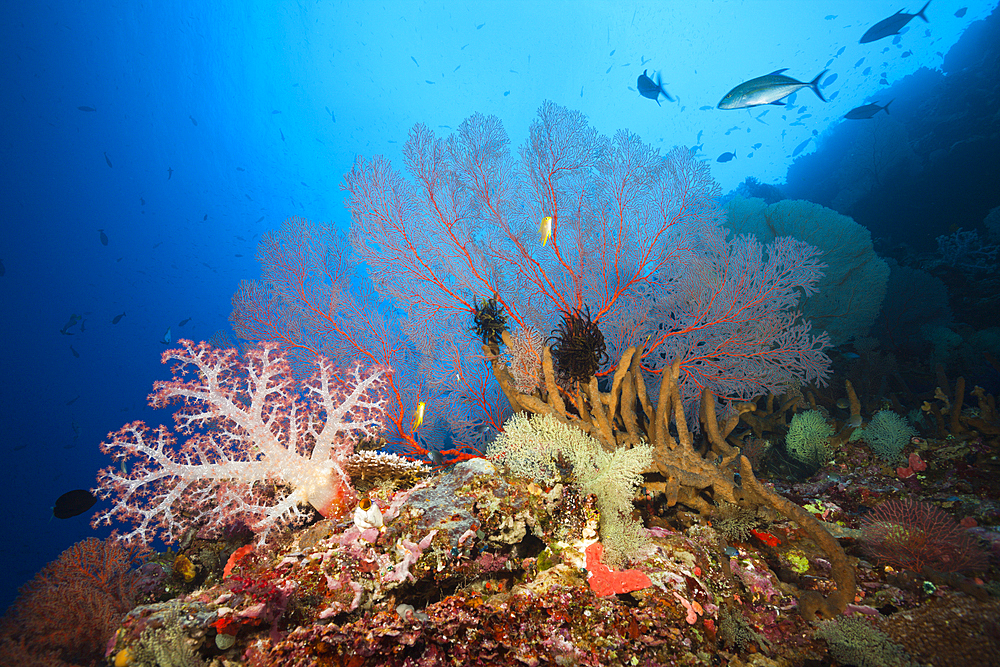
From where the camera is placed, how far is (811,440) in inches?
190

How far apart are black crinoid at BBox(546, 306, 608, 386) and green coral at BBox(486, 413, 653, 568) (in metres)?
0.62

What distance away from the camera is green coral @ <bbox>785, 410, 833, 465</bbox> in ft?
15.6

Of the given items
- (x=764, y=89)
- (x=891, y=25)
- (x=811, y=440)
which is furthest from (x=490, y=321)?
(x=891, y=25)

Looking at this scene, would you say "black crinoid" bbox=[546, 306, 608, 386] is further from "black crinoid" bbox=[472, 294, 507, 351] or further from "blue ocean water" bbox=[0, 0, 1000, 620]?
"blue ocean water" bbox=[0, 0, 1000, 620]

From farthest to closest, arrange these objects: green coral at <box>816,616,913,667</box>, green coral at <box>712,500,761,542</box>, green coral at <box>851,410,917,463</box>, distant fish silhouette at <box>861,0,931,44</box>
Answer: distant fish silhouette at <box>861,0,931,44</box> < green coral at <box>851,410,917,463</box> < green coral at <box>712,500,761,542</box> < green coral at <box>816,616,913,667</box>

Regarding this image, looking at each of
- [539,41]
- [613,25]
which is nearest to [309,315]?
[539,41]

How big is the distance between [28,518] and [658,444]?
138 feet

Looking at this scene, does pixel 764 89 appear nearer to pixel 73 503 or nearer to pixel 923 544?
pixel 923 544

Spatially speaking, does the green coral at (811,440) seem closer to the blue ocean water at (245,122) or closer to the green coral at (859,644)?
the green coral at (859,644)

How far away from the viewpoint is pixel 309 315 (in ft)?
18.3

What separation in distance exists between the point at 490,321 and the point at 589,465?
85.5 inches

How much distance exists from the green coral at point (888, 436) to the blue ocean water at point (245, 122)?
10.1 metres

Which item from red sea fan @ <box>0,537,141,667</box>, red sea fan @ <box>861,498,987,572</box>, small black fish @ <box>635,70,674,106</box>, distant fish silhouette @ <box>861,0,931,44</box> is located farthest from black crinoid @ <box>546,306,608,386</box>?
distant fish silhouette @ <box>861,0,931,44</box>

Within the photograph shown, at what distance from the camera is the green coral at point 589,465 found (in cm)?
244
